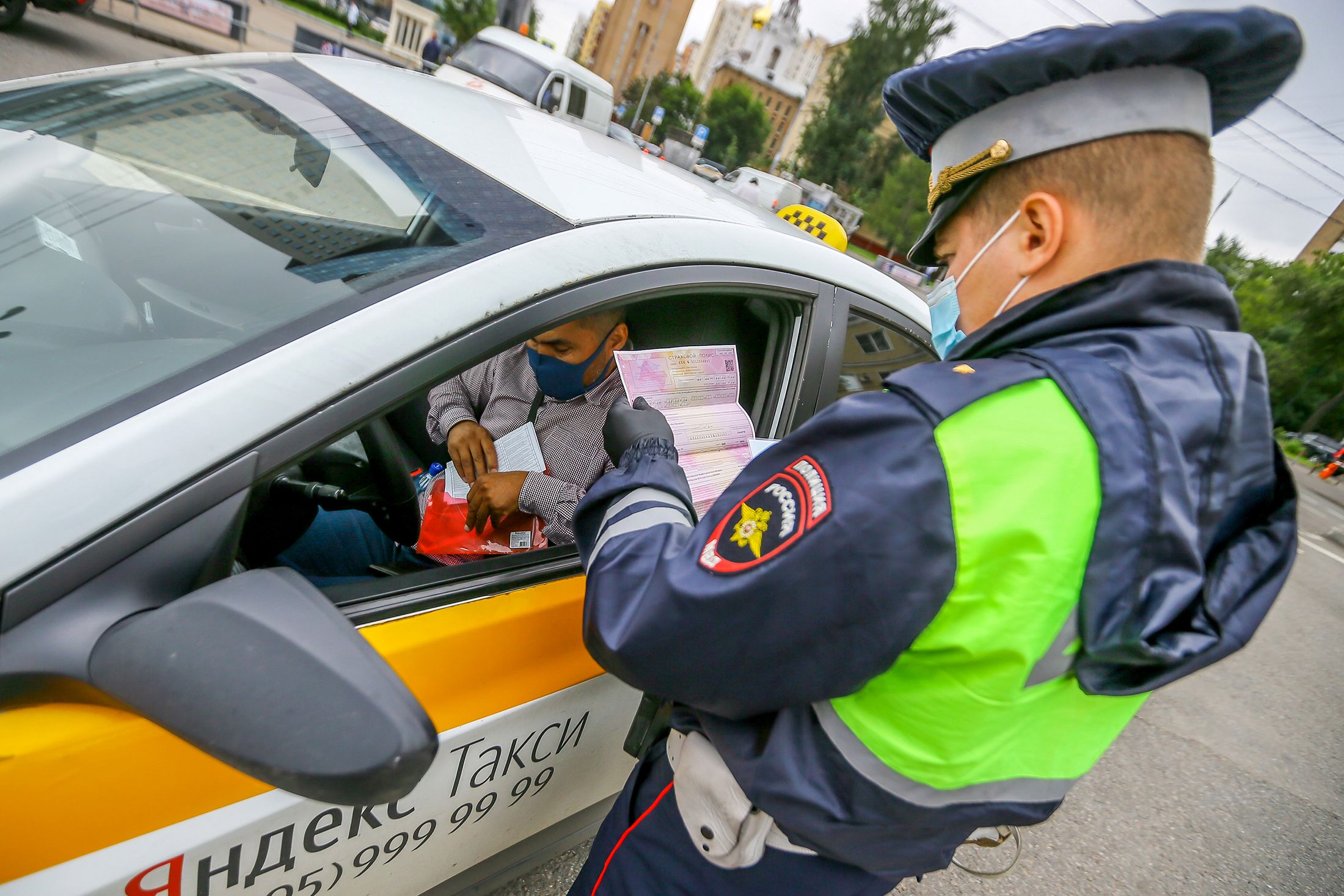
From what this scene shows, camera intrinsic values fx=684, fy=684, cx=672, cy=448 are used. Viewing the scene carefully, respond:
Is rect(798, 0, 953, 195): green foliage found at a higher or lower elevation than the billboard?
higher

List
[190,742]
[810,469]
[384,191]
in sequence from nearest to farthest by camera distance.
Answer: [190,742] → [810,469] → [384,191]

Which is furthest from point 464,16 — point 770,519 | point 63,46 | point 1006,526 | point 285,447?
point 1006,526

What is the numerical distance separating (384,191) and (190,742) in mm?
926

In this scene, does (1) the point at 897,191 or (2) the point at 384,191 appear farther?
(1) the point at 897,191

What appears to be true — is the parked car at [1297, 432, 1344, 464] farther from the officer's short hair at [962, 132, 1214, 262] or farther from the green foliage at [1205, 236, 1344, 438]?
the officer's short hair at [962, 132, 1214, 262]

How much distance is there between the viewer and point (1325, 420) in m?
33.3

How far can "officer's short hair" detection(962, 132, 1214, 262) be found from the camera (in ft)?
2.80

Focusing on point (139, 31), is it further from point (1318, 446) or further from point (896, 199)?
point (896, 199)

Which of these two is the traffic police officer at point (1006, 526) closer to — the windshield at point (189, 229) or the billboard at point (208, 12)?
the windshield at point (189, 229)

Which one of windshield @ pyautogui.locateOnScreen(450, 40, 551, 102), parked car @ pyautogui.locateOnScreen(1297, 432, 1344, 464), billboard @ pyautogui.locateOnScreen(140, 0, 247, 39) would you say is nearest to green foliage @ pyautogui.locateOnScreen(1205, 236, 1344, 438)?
parked car @ pyautogui.locateOnScreen(1297, 432, 1344, 464)

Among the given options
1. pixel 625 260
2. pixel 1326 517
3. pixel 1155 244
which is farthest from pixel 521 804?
pixel 1326 517

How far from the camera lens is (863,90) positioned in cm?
4478

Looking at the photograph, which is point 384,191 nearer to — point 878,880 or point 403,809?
point 403,809

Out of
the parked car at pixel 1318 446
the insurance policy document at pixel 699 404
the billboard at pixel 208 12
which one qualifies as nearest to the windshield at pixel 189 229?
the insurance policy document at pixel 699 404
